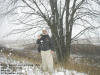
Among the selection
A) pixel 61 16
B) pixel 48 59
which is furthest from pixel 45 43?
pixel 61 16

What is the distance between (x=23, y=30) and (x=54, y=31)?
2.03 metres

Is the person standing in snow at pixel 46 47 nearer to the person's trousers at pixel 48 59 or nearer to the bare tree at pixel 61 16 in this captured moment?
the person's trousers at pixel 48 59

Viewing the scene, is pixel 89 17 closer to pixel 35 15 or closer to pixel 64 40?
pixel 64 40

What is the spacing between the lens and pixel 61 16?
11727 mm

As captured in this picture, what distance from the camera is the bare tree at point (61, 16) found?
11.2 m

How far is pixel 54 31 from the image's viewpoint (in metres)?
11.3

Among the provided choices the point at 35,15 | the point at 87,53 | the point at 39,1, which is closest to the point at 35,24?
the point at 35,15

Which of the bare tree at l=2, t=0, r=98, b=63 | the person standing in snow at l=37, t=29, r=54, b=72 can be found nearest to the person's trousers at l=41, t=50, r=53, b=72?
the person standing in snow at l=37, t=29, r=54, b=72

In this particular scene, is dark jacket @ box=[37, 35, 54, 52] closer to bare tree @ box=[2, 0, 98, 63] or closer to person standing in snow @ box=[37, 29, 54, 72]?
person standing in snow @ box=[37, 29, 54, 72]

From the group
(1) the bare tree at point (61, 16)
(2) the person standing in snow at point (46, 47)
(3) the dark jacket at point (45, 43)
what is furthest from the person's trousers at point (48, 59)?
(1) the bare tree at point (61, 16)

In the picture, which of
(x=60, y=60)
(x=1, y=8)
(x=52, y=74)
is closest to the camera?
(x=52, y=74)

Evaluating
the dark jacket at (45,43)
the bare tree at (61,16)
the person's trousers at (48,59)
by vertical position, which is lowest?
the person's trousers at (48,59)

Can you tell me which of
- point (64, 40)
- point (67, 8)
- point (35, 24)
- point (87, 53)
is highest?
point (67, 8)

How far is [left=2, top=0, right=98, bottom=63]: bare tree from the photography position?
11.2 m
